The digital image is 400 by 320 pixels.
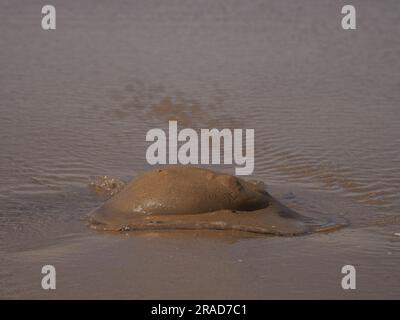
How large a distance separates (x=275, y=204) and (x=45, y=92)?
16.0ft

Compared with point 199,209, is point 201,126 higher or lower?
higher

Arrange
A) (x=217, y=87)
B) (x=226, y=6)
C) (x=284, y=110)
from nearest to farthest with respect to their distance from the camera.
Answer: (x=284, y=110)
(x=217, y=87)
(x=226, y=6)

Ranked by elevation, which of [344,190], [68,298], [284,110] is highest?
[284,110]

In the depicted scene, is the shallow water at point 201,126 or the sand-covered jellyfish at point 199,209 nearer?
the shallow water at point 201,126

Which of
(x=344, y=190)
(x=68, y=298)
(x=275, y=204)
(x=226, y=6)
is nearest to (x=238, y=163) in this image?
(x=344, y=190)

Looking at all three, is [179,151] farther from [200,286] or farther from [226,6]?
[226,6]

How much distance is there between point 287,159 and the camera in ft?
27.8

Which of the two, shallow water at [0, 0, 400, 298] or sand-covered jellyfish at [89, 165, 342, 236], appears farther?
sand-covered jellyfish at [89, 165, 342, 236]

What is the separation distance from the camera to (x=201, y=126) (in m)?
9.58

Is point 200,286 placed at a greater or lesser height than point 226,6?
lesser

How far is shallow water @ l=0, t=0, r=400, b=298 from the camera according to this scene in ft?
18.2

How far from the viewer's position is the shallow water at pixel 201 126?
5539mm

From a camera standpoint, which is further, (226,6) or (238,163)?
(226,6)

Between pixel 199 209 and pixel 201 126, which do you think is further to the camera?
pixel 201 126
